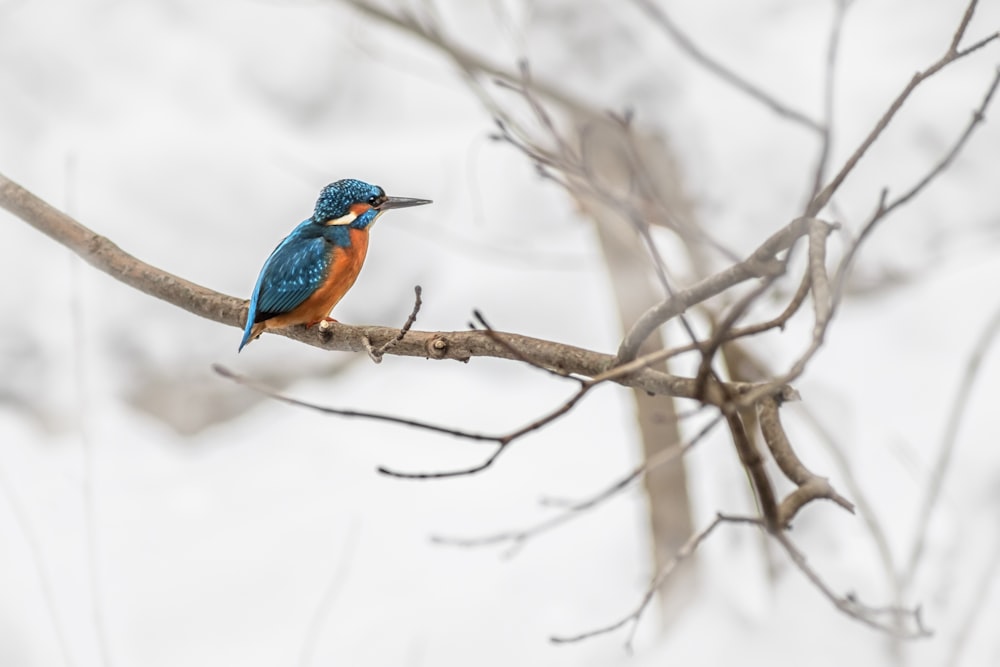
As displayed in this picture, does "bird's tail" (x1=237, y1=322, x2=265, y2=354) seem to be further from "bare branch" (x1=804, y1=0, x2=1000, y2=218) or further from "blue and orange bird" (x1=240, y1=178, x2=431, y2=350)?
"bare branch" (x1=804, y1=0, x2=1000, y2=218)

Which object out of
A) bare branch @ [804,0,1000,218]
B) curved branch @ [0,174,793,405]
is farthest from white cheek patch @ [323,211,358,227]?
bare branch @ [804,0,1000,218]

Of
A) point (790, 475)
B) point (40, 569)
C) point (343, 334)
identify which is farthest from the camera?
point (40, 569)

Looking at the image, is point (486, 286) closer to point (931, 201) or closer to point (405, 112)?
point (405, 112)

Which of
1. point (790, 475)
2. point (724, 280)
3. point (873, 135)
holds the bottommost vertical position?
point (790, 475)

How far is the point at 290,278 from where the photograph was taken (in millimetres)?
1061

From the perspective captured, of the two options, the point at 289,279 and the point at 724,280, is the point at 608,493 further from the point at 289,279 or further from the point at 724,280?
the point at 289,279

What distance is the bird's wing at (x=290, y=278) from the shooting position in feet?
3.43

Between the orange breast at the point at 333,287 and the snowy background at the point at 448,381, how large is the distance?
0.76 metres

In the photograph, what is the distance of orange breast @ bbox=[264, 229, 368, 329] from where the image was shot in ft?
3.52

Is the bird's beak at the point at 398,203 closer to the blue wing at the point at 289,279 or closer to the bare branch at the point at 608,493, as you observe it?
the blue wing at the point at 289,279

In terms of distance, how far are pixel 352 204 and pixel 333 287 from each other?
0.36ft

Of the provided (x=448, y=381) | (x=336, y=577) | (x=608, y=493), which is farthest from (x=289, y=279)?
(x=448, y=381)

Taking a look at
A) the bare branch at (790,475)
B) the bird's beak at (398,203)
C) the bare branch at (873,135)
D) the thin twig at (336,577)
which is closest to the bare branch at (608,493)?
the bare branch at (790,475)

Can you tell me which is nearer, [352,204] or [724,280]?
[724,280]
